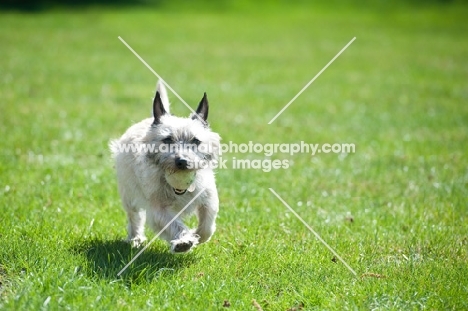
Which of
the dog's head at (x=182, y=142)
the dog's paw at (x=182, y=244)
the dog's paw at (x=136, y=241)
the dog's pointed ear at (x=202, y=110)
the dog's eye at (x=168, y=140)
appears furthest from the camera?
the dog's paw at (x=136, y=241)

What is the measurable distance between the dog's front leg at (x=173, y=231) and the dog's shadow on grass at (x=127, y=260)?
0.22m

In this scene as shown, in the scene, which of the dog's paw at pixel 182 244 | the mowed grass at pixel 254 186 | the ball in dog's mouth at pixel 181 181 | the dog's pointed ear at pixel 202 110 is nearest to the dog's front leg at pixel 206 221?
the mowed grass at pixel 254 186

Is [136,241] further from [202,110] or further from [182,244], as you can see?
[202,110]

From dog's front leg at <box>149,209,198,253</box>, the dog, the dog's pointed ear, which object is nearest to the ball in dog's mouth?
the dog

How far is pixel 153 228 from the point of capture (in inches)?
228

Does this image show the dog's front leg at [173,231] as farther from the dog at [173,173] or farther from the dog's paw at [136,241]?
the dog's paw at [136,241]

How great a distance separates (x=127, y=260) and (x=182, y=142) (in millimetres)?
1203

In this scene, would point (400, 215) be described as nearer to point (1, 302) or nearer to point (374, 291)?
point (374, 291)

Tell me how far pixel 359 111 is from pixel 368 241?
8.98 meters

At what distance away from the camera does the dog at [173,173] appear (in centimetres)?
560

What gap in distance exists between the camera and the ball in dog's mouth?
5.61m

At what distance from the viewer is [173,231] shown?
5.62 meters

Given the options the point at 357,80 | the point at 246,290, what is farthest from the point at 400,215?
the point at 357,80

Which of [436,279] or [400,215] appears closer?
[436,279]
